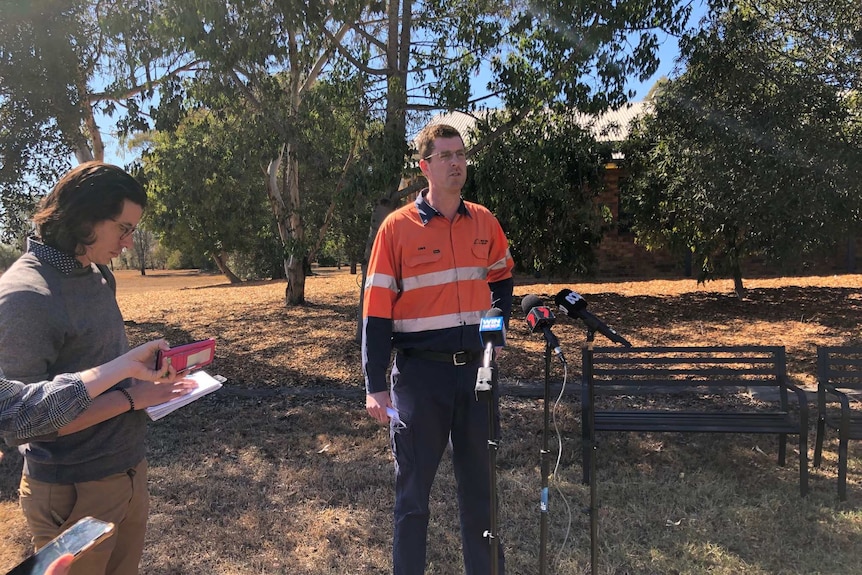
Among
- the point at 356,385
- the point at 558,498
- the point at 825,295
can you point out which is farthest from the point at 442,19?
the point at 825,295

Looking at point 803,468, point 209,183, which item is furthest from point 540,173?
point 209,183

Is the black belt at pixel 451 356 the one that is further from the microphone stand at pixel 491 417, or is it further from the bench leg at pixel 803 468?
the bench leg at pixel 803 468

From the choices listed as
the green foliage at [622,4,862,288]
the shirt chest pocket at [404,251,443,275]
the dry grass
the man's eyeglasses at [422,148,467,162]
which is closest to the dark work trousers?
the shirt chest pocket at [404,251,443,275]

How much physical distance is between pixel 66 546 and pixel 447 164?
1.99m

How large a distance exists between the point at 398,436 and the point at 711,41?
7.32m

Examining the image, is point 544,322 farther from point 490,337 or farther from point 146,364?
point 146,364

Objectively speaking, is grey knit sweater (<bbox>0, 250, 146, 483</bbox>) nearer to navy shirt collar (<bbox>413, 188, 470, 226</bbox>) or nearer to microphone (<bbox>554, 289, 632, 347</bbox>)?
navy shirt collar (<bbox>413, 188, 470, 226</bbox>)

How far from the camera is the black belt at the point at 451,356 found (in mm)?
2615

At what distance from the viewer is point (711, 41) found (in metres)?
7.63

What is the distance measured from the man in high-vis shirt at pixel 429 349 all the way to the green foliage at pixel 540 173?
4877 millimetres

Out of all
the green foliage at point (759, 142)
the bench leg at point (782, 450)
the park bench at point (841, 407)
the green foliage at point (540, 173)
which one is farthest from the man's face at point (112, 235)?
the green foliage at point (759, 142)

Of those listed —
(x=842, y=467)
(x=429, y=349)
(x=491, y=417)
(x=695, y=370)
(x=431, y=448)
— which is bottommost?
(x=842, y=467)

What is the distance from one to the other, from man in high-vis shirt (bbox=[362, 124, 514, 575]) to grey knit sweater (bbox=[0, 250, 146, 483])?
100 cm

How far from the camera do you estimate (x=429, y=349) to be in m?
2.65
